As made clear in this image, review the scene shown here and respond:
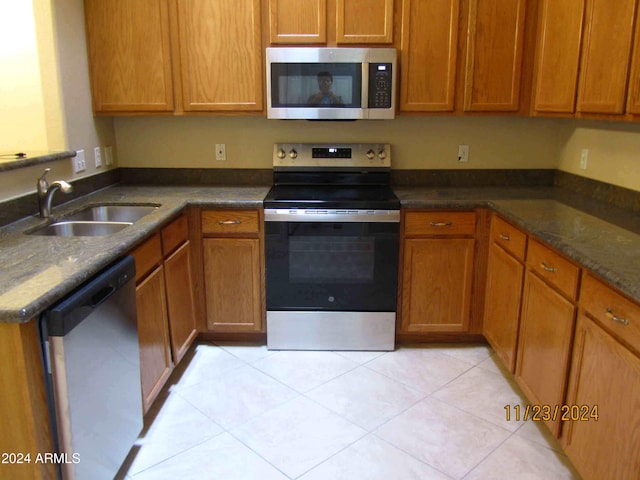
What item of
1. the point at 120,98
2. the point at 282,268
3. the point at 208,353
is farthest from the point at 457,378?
the point at 120,98

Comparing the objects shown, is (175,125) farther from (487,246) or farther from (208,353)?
(487,246)

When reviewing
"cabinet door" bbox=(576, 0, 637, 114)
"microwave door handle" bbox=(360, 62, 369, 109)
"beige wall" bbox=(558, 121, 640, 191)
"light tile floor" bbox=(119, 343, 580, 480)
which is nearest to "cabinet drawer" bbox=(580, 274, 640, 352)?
"light tile floor" bbox=(119, 343, 580, 480)

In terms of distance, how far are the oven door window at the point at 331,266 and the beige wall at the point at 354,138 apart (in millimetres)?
700

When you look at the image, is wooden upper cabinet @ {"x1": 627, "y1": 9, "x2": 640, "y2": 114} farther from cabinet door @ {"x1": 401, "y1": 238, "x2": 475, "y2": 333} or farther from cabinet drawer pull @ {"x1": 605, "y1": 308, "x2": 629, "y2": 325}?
cabinet door @ {"x1": 401, "y1": 238, "x2": 475, "y2": 333}

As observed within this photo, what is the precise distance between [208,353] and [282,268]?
67 cm

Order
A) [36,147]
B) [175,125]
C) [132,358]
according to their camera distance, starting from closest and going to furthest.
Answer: [132,358] → [36,147] → [175,125]

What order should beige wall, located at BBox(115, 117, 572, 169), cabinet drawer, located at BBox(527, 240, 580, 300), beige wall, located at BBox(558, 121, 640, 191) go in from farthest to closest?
beige wall, located at BBox(115, 117, 572, 169) → beige wall, located at BBox(558, 121, 640, 191) → cabinet drawer, located at BBox(527, 240, 580, 300)

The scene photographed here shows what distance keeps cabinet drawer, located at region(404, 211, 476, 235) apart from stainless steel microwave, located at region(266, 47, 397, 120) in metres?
0.60

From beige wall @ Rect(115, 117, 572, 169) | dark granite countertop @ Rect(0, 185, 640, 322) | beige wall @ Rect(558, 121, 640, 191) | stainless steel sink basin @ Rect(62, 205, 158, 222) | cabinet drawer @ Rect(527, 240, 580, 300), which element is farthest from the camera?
beige wall @ Rect(115, 117, 572, 169)

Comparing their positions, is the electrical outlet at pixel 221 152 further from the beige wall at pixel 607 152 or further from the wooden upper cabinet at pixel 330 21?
the beige wall at pixel 607 152

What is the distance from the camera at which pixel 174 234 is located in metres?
2.60

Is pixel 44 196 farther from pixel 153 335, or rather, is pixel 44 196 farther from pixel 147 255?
pixel 153 335

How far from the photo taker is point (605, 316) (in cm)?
167

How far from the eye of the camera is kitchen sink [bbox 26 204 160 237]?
2326 mm
